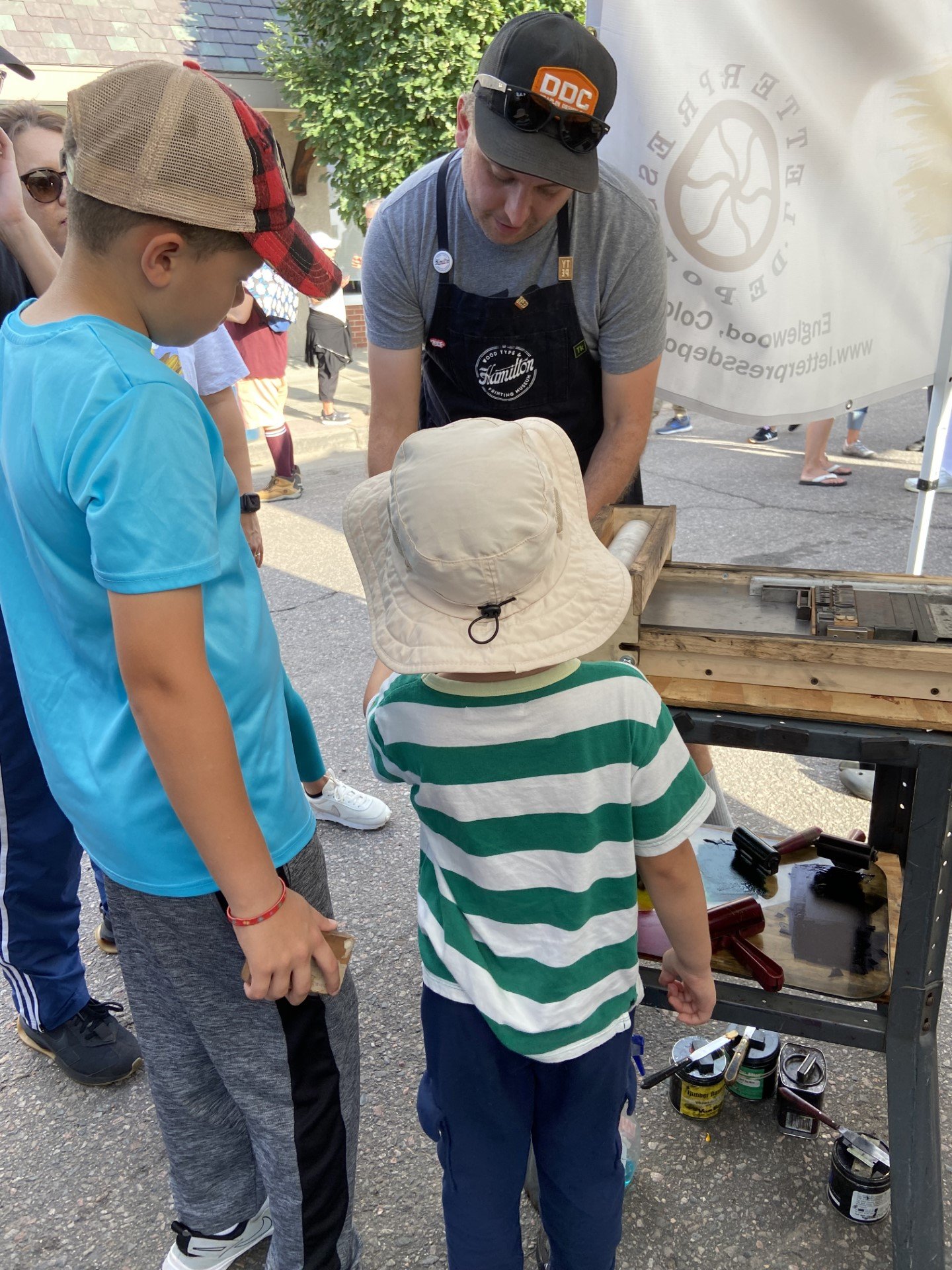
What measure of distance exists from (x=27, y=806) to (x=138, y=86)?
55.0 inches

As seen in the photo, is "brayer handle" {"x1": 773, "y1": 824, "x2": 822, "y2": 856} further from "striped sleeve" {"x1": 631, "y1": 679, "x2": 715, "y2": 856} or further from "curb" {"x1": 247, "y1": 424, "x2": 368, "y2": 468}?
"curb" {"x1": 247, "y1": 424, "x2": 368, "y2": 468}

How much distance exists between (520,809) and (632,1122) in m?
0.90

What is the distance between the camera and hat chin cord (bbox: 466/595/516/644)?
1.14 metres

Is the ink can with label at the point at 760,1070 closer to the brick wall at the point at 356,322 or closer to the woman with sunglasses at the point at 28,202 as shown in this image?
the woman with sunglasses at the point at 28,202

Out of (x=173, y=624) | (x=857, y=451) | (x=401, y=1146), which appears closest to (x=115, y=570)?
(x=173, y=624)

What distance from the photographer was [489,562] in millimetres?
1097

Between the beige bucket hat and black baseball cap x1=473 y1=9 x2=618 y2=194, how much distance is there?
32.2 inches

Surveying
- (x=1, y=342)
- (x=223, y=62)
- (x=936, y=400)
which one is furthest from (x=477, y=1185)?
(x=223, y=62)

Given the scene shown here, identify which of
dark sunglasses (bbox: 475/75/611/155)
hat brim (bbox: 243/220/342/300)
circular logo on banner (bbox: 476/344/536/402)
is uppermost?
dark sunglasses (bbox: 475/75/611/155)

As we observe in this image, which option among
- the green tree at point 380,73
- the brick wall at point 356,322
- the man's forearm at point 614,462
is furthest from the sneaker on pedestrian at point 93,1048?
the brick wall at point 356,322

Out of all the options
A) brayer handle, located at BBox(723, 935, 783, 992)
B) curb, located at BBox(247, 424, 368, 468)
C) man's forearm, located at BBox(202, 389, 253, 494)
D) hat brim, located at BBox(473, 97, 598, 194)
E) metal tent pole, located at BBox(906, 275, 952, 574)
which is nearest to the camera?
brayer handle, located at BBox(723, 935, 783, 992)

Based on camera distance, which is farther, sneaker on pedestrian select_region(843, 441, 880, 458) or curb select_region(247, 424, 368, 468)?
curb select_region(247, 424, 368, 468)

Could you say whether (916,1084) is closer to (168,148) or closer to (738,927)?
(738,927)

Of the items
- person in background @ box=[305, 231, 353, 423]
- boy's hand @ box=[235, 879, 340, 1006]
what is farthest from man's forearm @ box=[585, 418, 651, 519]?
person in background @ box=[305, 231, 353, 423]
